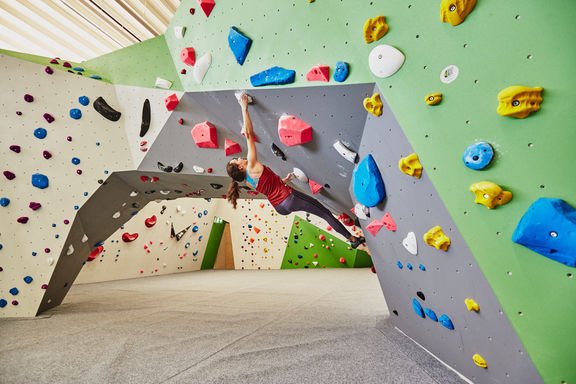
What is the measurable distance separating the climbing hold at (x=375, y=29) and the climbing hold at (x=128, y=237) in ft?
18.0

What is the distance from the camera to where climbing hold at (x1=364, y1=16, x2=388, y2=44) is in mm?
1048

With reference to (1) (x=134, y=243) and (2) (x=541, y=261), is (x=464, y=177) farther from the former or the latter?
(1) (x=134, y=243)

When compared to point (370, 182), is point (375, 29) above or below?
above

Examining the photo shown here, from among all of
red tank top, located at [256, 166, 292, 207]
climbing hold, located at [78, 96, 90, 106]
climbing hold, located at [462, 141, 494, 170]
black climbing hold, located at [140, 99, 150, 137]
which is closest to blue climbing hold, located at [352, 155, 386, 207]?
climbing hold, located at [462, 141, 494, 170]

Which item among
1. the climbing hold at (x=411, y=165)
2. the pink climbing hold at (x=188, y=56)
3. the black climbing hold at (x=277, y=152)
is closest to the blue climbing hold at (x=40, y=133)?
the pink climbing hold at (x=188, y=56)

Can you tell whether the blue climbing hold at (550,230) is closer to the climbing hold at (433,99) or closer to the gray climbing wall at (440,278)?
the gray climbing wall at (440,278)

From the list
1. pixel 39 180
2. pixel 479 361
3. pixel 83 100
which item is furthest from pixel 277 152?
pixel 39 180

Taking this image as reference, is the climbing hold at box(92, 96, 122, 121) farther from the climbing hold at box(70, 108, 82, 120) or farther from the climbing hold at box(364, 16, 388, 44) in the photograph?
the climbing hold at box(364, 16, 388, 44)

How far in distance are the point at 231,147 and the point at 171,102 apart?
577mm

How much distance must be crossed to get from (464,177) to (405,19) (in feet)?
1.94

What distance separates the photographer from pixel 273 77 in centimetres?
156

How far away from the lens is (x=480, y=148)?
864 millimetres

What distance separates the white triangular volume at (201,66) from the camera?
190 cm

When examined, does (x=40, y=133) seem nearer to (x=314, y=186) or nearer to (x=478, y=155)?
(x=314, y=186)
